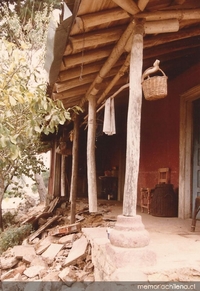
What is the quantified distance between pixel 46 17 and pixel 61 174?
5.75 metres

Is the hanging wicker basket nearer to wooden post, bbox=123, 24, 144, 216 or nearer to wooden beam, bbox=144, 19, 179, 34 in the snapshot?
wooden post, bbox=123, 24, 144, 216

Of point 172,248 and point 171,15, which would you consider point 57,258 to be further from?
point 171,15

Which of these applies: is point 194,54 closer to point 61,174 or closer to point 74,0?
point 74,0

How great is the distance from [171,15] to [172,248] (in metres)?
2.71

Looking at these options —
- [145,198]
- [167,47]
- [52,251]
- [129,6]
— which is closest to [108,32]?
[129,6]

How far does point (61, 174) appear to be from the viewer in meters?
10.0

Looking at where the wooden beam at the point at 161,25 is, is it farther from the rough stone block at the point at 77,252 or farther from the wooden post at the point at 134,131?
the rough stone block at the point at 77,252

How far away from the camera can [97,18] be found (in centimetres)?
304

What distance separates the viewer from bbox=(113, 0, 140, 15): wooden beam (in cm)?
292

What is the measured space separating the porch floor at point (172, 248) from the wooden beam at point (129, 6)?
8.62ft

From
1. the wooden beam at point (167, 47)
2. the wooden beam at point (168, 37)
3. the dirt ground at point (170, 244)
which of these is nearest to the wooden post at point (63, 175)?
the dirt ground at point (170, 244)

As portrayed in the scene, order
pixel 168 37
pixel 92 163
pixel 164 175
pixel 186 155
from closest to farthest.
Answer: pixel 168 37
pixel 92 163
pixel 186 155
pixel 164 175

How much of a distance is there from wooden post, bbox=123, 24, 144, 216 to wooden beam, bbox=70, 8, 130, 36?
9.5 inches

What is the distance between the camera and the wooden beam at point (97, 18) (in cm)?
301
